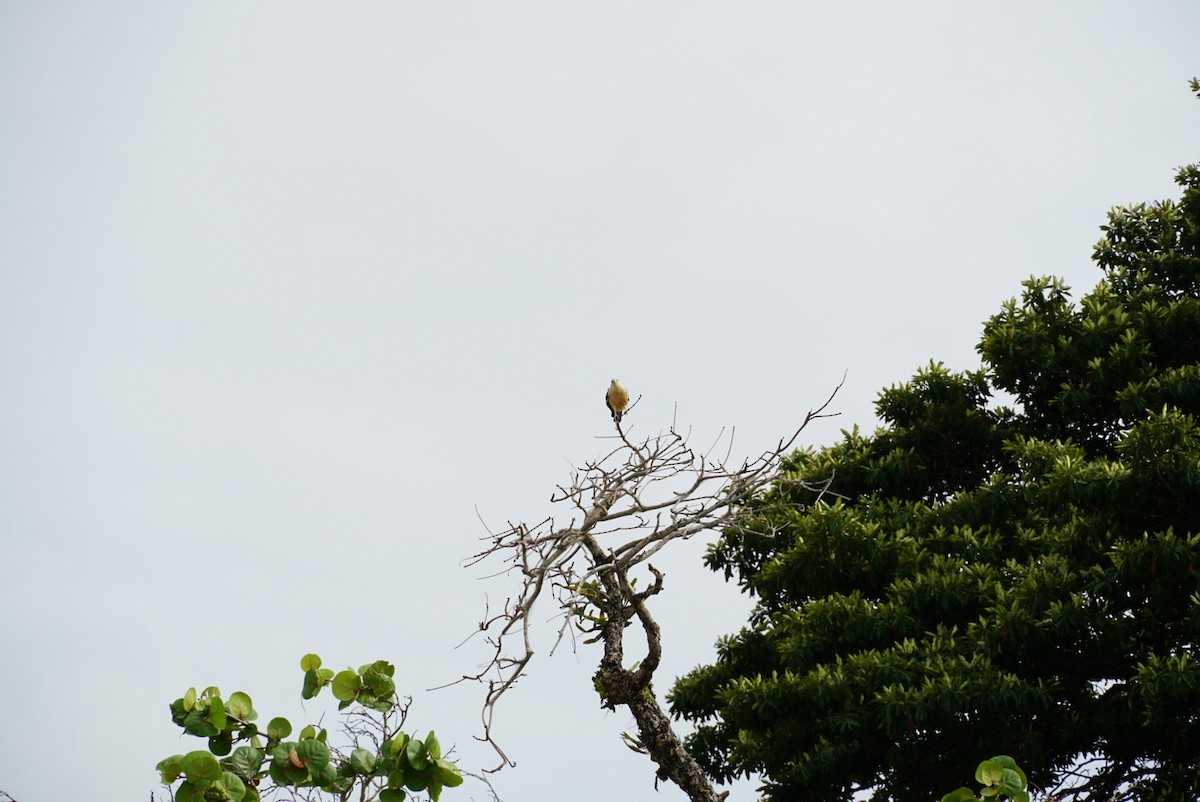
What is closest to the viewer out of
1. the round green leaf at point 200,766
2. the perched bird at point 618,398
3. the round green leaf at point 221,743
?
the round green leaf at point 200,766

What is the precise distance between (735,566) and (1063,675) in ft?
7.22

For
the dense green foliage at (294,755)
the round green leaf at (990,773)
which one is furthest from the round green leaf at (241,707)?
the round green leaf at (990,773)

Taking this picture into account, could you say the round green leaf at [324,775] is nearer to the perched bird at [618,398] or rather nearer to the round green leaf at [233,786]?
the round green leaf at [233,786]

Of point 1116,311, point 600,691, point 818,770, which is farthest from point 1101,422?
point 600,691

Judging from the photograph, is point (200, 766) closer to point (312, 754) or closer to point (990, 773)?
point (312, 754)

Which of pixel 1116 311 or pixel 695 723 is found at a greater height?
pixel 1116 311

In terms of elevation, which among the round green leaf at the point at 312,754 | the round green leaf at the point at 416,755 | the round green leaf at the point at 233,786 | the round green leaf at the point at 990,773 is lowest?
the round green leaf at the point at 990,773

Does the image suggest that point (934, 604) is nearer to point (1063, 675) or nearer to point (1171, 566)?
point (1063, 675)

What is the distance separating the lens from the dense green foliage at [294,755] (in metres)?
2.94

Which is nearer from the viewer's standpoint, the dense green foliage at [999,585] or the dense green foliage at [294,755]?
the dense green foliage at [294,755]

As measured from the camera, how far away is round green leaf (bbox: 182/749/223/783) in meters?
2.87

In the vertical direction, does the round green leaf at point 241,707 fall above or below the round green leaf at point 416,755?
above

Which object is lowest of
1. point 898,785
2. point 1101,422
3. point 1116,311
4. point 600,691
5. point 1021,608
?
point 898,785

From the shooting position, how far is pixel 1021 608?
5398mm
